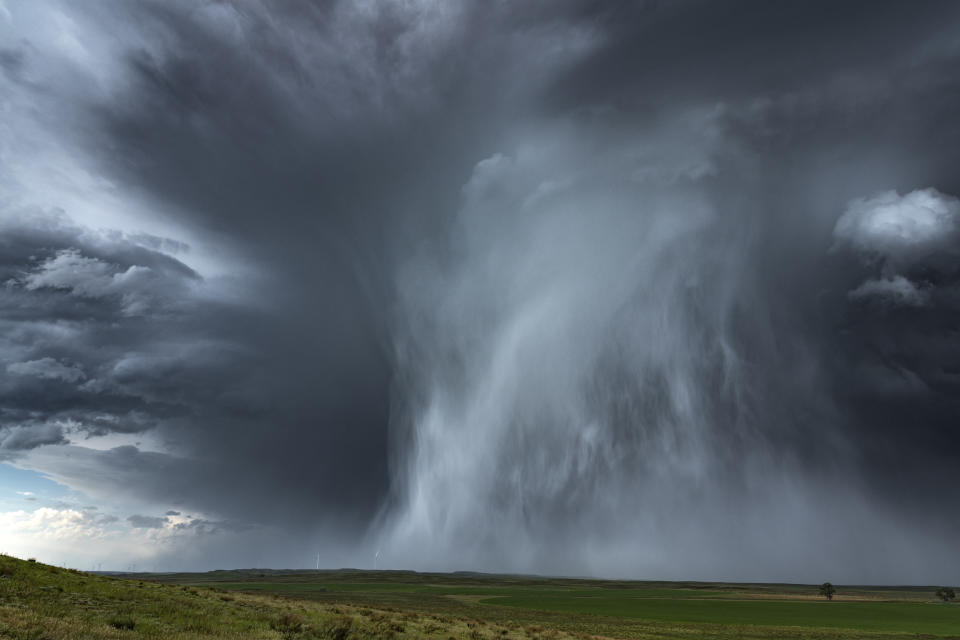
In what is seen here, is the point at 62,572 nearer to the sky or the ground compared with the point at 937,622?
nearer to the sky

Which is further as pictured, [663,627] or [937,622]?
[937,622]

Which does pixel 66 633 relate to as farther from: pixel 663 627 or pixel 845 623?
pixel 845 623

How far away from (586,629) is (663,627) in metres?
12.1

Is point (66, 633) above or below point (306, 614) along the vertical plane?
above

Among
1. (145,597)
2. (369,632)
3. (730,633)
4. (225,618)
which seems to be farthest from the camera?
(730,633)

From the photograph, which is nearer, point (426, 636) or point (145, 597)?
point (145, 597)

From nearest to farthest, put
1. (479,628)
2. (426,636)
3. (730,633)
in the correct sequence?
(426,636)
(479,628)
(730,633)

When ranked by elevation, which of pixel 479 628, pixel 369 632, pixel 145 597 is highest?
pixel 145 597

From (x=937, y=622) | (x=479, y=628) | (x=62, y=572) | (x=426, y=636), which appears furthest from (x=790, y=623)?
(x=62, y=572)

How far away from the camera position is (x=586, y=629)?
200 feet

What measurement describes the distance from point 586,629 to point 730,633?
16.5 meters

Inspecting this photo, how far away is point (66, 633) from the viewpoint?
19.4m

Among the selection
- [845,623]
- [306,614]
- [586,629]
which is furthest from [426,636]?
[845,623]

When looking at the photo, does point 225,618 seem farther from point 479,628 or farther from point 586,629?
point 586,629
